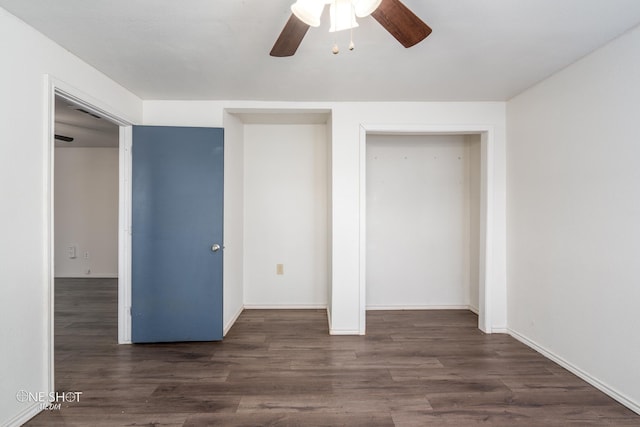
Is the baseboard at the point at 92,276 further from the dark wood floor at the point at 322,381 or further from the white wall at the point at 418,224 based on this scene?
the white wall at the point at 418,224

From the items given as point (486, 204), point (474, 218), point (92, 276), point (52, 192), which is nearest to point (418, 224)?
point (474, 218)

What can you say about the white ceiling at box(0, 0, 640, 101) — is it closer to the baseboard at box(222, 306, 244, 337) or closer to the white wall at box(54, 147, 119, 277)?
the baseboard at box(222, 306, 244, 337)

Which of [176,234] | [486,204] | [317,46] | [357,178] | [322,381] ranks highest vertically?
[317,46]

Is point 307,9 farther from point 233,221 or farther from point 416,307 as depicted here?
point 416,307

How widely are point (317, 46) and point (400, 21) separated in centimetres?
71

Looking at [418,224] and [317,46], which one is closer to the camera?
[317,46]

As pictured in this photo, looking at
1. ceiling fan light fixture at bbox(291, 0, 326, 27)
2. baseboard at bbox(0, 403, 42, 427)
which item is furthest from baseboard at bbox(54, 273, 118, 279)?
ceiling fan light fixture at bbox(291, 0, 326, 27)

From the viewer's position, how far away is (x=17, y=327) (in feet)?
5.18

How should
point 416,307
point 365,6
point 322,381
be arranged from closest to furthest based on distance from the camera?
point 365,6, point 322,381, point 416,307

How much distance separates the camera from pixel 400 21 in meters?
1.27

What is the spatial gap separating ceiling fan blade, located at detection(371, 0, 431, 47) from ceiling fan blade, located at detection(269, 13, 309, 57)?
1.11 feet

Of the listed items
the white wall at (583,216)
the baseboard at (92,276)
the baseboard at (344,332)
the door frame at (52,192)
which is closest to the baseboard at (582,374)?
the white wall at (583,216)

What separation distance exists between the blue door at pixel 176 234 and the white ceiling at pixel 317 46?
0.51 metres

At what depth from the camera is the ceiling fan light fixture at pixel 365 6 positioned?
45.3 inches
